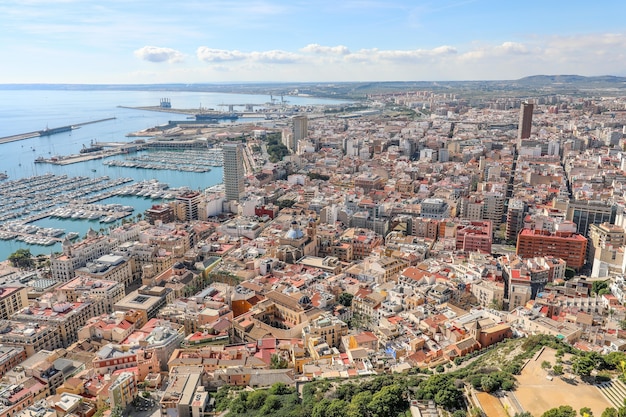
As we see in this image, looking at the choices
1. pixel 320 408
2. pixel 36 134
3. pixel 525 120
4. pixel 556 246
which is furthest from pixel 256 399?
pixel 36 134

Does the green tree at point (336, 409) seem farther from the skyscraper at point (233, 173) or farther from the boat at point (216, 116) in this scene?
the boat at point (216, 116)

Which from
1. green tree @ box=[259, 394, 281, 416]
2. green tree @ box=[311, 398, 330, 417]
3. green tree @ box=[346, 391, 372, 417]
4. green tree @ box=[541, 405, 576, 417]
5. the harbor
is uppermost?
green tree @ box=[541, 405, 576, 417]

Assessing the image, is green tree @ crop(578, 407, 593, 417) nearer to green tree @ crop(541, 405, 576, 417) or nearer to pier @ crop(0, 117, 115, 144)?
green tree @ crop(541, 405, 576, 417)

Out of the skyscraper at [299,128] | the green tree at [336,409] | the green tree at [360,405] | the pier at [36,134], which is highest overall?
the skyscraper at [299,128]

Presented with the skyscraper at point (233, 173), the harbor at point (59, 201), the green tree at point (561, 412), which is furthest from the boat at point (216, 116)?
the green tree at point (561, 412)

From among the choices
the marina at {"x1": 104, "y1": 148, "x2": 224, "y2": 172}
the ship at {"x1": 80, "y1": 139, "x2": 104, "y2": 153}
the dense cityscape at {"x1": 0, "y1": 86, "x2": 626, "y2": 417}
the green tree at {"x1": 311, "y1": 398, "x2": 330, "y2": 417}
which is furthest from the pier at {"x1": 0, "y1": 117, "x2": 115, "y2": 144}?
the green tree at {"x1": 311, "y1": 398, "x2": 330, "y2": 417}

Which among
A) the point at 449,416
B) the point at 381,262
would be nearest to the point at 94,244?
the point at 381,262
